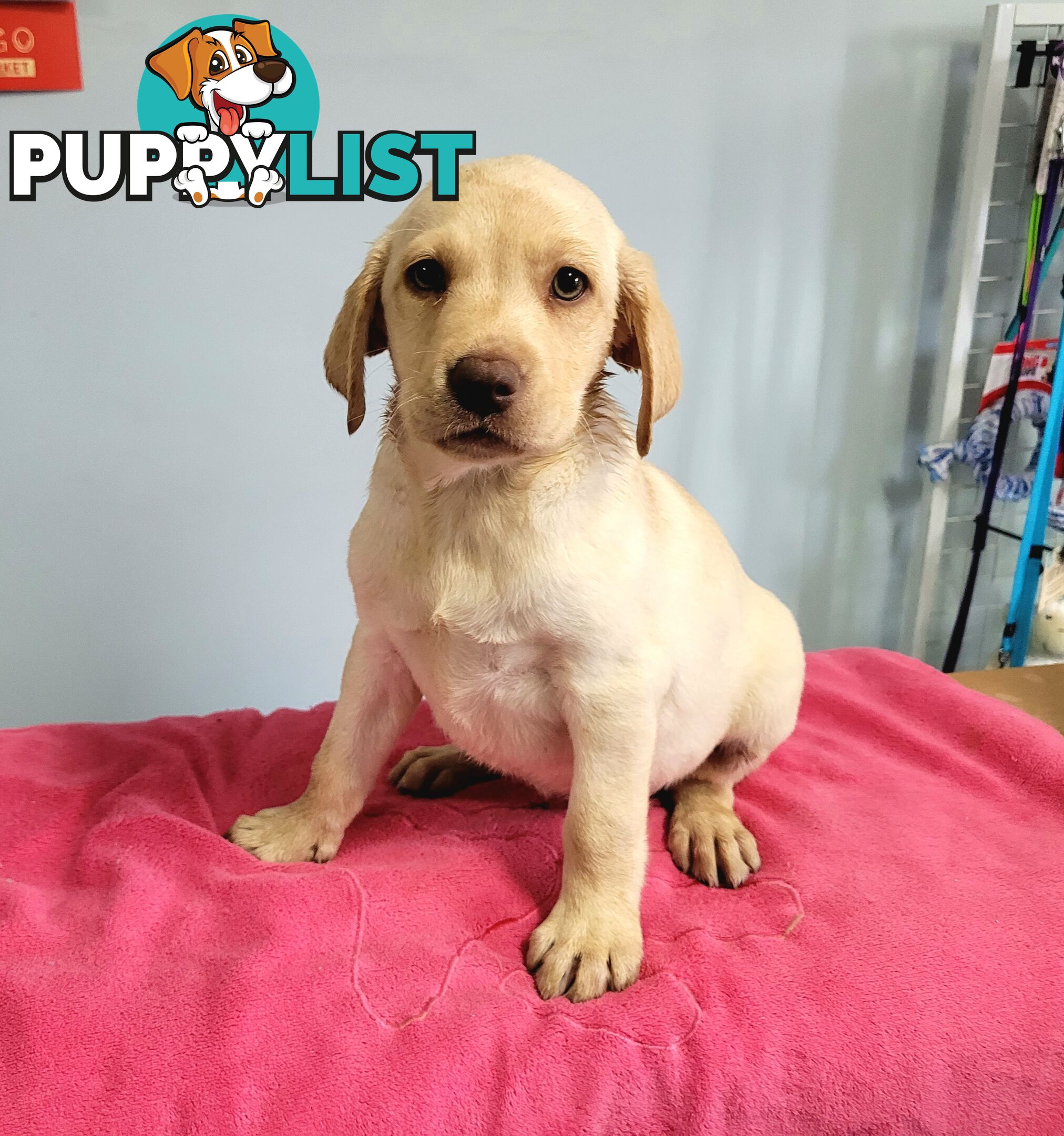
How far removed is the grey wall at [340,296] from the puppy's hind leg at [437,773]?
899 millimetres

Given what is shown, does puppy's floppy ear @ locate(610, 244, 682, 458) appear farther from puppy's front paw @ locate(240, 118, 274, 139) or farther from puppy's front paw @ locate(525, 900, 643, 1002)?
puppy's front paw @ locate(240, 118, 274, 139)

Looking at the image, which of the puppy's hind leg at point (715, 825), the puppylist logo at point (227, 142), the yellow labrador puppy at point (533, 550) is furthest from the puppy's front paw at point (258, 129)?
the puppy's hind leg at point (715, 825)

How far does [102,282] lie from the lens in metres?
2.37

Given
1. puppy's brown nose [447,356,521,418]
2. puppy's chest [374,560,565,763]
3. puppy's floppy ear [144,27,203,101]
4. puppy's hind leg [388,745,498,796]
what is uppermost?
puppy's floppy ear [144,27,203,101]

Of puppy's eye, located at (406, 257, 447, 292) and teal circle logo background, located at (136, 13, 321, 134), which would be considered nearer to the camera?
puppy's eye, located at (406, 257, 447, 292)

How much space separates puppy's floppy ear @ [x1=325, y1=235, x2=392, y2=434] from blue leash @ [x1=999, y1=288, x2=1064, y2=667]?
6.86 feet

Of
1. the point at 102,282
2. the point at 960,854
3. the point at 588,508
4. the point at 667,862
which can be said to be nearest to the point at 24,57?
the point at 102,282

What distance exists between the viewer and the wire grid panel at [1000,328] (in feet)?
8.90

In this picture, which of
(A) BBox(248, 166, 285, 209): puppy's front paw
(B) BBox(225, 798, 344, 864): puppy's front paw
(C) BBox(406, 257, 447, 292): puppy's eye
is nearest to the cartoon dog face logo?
(A) BBox(248, 166, 285, 209): puppy's front paw

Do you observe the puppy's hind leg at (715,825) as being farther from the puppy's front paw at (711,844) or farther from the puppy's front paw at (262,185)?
the puppy's front paw at (262,185)

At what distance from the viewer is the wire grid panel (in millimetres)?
2713

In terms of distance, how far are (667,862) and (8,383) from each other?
2052mm

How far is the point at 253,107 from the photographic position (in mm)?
2277

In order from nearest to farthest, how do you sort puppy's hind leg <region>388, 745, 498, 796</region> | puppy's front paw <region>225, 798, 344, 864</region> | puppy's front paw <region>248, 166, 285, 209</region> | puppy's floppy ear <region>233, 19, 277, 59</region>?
puppy's front paw <region>225, 798, 344, 864</region>
puppy's hind leg <region>388, 745, 498, 796</region>
puppy's floppy ear <region>233, 19, 277, 59</region>
puppy's front paw <region>248, 166, 285, 209</region>
